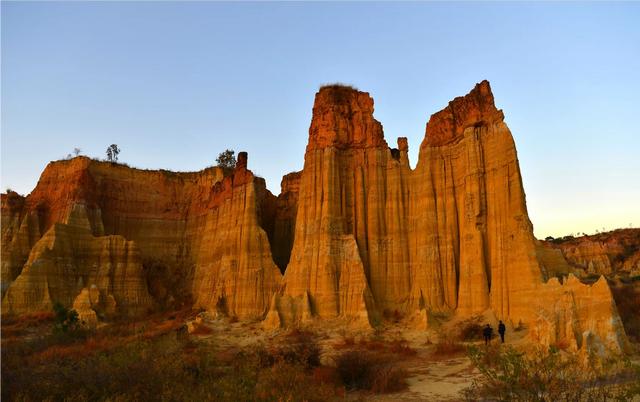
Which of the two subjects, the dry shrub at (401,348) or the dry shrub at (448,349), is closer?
the dry shrub at (448,349)

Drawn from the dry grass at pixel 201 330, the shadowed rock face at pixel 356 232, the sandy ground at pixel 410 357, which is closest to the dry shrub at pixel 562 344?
the shadowed rock face at pixel 356 232

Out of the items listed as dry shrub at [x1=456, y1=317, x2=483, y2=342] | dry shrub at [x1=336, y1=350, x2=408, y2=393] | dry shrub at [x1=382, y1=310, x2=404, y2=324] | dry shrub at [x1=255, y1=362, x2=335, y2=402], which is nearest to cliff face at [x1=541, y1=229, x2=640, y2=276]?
dry shrub at [x1=382, y1=310, x2=404, y2=324]

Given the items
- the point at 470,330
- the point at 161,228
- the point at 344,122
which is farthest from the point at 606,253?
the point at 161,228

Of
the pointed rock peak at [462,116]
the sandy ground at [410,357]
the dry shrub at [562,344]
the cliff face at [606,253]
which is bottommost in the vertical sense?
the sandy ground at [410,357]

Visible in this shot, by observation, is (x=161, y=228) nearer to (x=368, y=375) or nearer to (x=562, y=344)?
(x=368, y=375)

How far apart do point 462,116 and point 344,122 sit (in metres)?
8.64

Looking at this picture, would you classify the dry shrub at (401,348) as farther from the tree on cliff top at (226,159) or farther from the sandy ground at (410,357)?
the tree on cliff top at (226,159)

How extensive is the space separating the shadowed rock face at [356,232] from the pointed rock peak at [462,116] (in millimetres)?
80

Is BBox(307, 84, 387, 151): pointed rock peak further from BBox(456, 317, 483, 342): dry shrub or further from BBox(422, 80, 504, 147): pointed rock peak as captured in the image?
BBox(456, 317, 483, 342): dry shrub

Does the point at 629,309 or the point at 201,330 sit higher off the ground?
the point at 629,309

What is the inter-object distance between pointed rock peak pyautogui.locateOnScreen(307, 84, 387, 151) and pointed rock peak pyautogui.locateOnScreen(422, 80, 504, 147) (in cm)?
395

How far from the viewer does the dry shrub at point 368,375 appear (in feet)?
→ 56.0

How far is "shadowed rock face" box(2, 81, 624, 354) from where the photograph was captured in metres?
28.1

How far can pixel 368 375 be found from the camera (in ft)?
58.8
